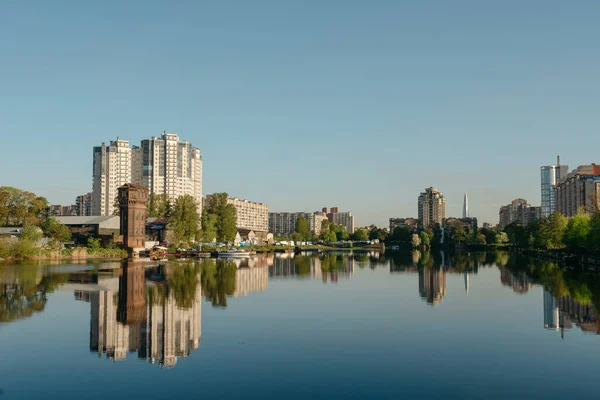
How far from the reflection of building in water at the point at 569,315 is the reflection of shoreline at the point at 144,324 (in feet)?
62.5

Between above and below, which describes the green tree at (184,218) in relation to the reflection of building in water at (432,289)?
above

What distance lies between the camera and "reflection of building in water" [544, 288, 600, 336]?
3106 centimetres

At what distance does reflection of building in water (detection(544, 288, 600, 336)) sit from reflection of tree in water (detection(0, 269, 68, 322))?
30116 mm

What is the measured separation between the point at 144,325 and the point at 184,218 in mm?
97143

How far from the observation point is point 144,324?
3012cm

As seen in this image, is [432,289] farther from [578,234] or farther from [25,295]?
[578,234]

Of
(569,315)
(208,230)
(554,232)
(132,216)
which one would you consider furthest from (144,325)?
(554,232)

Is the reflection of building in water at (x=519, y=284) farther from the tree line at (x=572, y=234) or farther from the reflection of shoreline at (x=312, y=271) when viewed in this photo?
the tree line at (x=572, y=234)

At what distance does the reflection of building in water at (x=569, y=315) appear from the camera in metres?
31.1

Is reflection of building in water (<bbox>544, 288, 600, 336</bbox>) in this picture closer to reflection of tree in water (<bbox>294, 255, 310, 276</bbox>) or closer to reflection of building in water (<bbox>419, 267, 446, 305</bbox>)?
reflection of building in water (<bbox>419, 267, 446, 305</bbox>)

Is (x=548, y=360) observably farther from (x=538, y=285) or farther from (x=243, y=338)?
(x=538, y=285)

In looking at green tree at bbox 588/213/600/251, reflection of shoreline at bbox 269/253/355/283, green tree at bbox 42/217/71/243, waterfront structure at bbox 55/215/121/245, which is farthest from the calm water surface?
waterfront structure at bbox 55/215/121/245

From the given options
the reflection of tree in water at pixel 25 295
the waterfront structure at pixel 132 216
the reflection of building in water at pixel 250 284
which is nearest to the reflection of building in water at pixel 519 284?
the reflection of building in water at pixel 250 284

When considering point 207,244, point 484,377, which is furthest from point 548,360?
point 207,244
